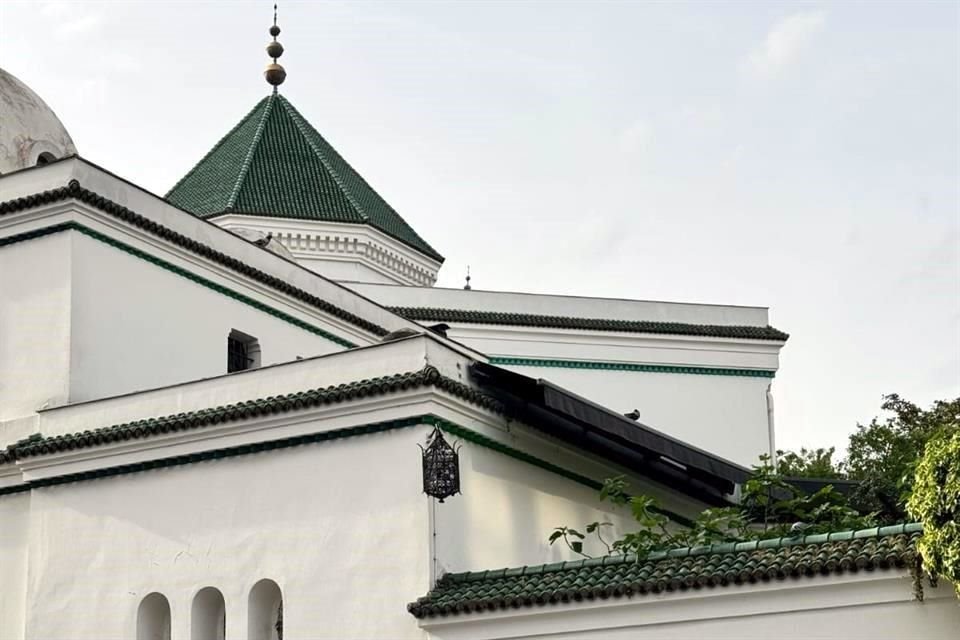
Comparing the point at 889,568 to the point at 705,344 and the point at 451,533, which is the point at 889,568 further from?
the point at 705,344

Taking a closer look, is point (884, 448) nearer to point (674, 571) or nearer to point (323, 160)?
point (323, 160)

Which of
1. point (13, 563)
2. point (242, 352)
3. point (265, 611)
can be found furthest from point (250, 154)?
point (265, 611)

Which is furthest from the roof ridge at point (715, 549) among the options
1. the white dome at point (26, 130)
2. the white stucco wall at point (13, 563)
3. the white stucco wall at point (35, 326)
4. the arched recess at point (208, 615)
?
the white dome at point (26, 130)

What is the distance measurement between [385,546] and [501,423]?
1.82m

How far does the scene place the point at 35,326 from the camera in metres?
17.0

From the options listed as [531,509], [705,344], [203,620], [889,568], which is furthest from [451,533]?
[705,344]

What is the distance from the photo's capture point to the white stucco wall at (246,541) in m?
14.2

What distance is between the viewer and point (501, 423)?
15.3 metres

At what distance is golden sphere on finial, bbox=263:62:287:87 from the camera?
2909 centimetres

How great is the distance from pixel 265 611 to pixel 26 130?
8202 mm

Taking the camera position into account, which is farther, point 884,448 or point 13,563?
point 884,448

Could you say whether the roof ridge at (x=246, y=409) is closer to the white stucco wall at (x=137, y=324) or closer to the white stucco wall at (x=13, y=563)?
the white stucco wall at (x=13, y=563)

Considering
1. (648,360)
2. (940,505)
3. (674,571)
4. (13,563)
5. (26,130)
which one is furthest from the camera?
(648,360)

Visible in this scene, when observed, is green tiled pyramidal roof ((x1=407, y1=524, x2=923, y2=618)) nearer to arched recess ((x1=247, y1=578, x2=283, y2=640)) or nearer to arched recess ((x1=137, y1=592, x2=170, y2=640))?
arched recess ((x1=247, y1=578, x2=283, y2=640))
